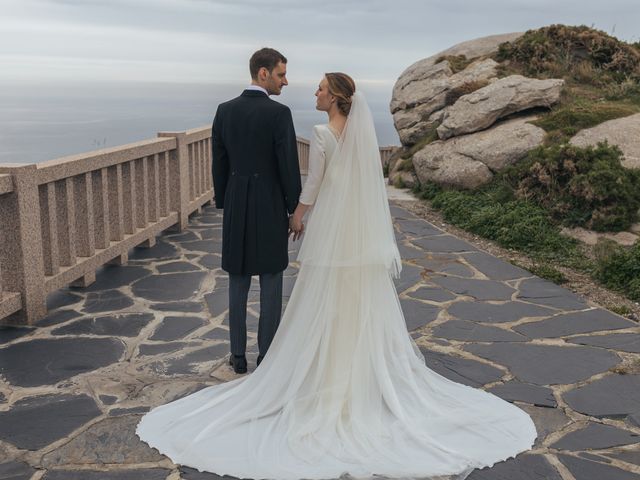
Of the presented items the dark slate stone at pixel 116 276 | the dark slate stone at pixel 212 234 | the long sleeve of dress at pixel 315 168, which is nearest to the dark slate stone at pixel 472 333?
the long sleeve of dress at pixel 315 168

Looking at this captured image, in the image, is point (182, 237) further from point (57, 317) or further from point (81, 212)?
point (57, 317)

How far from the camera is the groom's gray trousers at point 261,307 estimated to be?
18.1ft

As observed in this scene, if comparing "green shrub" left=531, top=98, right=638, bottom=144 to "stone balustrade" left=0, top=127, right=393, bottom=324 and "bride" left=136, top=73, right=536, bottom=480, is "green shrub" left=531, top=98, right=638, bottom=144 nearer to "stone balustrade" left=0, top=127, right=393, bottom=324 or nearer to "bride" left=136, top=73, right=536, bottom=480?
"stone balustrade" left=0, top=127, right=393, bottom=324

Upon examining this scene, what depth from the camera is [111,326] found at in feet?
22.1

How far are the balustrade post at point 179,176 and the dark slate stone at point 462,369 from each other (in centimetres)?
600

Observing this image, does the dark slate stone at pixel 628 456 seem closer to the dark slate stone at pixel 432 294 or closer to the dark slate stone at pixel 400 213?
the dark slate stone at pixel 432 294

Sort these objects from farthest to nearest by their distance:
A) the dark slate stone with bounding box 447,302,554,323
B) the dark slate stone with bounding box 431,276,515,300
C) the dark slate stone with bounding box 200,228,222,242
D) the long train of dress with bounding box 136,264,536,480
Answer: the dark slate stone with bounding box 200,228,222,242, the dark slate stone with bounding box 431,276,515,300, the dark slate stone with bounding box 447,302,554,323, the long train of dress with bounding box 136,264,536,480

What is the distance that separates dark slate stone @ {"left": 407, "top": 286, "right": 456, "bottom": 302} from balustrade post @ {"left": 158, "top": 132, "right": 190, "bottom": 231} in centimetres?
457

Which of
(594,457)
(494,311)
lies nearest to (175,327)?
(494,311)

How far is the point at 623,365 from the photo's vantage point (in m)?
5.84

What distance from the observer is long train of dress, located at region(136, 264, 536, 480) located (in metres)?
4.17

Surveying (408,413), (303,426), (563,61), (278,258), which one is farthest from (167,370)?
(563,61)

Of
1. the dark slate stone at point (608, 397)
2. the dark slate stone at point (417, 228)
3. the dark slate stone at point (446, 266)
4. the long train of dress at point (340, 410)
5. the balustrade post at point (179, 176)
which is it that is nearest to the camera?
the long train of dress at point (340, 410)

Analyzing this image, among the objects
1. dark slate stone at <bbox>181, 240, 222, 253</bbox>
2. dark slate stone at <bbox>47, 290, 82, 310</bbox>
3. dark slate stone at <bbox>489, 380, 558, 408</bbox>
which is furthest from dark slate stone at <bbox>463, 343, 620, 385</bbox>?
dark slate stone at <bbox>181, 240, 222, 253</bbox>
